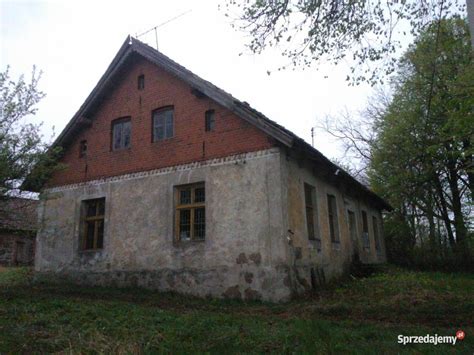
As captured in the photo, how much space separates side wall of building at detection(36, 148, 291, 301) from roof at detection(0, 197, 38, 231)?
0.45 meters

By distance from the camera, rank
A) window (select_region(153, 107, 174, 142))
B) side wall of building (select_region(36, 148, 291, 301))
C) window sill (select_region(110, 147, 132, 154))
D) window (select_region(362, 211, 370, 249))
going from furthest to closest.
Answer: window (select_region(362, 211, 370, 249)), window sill (select_region(110, 147, 132, 154)), window (select_region(153, 107, 174, 142)), side wall of building (select_region(36, 148, 291, 301))

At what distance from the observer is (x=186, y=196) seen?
41.0ft

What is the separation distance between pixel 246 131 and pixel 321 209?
3.91 metres

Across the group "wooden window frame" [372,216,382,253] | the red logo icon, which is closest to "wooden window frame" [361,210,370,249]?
"wooden window frame" [372,216,382,253]

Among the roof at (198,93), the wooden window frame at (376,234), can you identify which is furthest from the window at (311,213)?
the wooden window frame at (376,234)

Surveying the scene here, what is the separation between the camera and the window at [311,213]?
1250 centimetres

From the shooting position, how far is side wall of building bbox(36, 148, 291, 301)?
34.8ft

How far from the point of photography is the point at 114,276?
13.1 metres

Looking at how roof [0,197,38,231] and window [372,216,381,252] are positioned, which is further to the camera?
window [372,216,381,252]

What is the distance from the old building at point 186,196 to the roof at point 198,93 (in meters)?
0.04

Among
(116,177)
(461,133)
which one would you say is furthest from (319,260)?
(116,177)

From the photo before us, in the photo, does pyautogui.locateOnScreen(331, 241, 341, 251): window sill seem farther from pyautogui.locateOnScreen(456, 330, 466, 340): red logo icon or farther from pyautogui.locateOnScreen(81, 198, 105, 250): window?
pyautogui.locateOnScreen(81, 198, 105, 250): window

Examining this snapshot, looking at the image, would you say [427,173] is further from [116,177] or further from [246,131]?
[116,177]

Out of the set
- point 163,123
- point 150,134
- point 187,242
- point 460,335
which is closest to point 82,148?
point 150,134
